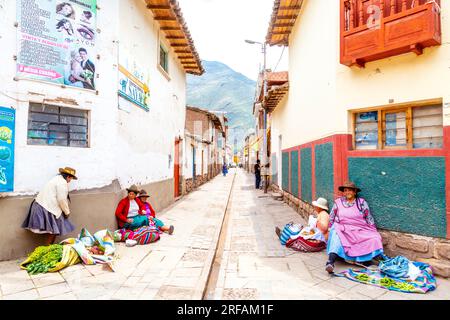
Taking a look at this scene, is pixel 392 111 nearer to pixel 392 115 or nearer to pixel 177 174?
pixel 392 115

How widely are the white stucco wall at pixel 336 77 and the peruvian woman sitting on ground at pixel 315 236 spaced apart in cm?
161

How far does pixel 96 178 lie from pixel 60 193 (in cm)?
93

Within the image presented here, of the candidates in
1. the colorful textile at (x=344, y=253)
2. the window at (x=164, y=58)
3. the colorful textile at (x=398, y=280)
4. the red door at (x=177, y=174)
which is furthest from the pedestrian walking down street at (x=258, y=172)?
the colorful textile at (x=398, y=280)

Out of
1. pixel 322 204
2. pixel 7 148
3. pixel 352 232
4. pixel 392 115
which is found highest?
pixel 392 115

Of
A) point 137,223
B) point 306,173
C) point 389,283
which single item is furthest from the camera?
point 306,173

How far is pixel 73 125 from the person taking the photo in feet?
18.6

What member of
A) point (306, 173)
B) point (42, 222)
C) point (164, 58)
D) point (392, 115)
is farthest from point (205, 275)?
point (164, 58)

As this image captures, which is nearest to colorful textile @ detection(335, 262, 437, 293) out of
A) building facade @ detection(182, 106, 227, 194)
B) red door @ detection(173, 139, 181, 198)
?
red door @ detection(173, 139, 181, 198)

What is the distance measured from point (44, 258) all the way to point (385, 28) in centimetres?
653

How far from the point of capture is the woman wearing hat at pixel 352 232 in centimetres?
467

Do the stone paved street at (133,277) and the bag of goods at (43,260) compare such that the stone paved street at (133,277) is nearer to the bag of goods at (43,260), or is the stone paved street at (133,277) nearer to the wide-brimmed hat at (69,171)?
the bag of goods at (43,260)

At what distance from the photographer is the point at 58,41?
17.6ft

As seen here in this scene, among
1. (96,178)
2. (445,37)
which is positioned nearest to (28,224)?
(96,178)

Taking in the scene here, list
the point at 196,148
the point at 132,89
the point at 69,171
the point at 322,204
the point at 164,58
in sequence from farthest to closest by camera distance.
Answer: the point at 196,148, the point at 164,58, the point at 132,89, the point at 322,204, the point at 69,171
